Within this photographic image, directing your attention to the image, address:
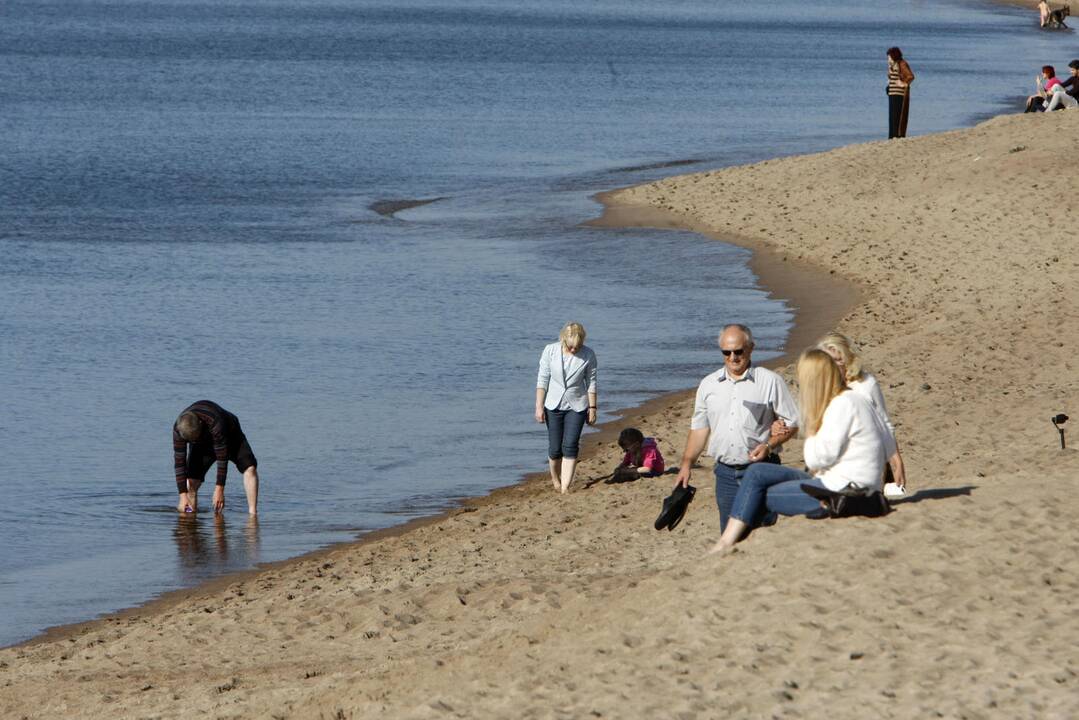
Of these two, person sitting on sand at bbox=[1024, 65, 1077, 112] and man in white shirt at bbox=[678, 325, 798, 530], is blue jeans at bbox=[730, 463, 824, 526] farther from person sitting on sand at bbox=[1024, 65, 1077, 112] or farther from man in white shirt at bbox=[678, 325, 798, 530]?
person sitting on sand at bbox=[1024, 65, 1077, 112]

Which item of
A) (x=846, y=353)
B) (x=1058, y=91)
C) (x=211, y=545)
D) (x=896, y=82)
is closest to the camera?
(x=846, y=353)

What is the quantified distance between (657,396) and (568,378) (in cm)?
490

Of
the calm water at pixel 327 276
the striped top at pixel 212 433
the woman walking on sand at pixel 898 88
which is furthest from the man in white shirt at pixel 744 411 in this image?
the woman walking on sand at pixel 898 88

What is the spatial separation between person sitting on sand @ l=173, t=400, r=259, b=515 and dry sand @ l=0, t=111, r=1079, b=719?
4.41ft

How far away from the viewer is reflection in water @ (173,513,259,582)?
40.3ft

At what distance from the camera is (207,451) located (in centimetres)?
1345

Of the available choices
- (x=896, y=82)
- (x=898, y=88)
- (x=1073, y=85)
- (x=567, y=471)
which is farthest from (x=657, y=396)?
(x=1073, y=85)

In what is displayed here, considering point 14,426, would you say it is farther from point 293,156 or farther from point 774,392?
point 293,156

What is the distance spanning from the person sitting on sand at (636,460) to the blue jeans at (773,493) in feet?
14.1

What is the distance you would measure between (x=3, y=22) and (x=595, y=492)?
10496 cm

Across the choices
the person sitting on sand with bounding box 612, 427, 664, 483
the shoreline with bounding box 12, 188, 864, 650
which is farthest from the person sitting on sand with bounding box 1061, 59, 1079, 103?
the person sitting on sand with bounding box 612, 427, 664, 483

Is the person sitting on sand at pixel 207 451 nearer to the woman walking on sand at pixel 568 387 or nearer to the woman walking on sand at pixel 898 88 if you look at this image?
the woman walking on sand at pixel 568 387

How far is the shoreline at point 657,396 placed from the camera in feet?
37.5

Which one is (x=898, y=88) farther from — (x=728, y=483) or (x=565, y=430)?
(x=728, y=483)
